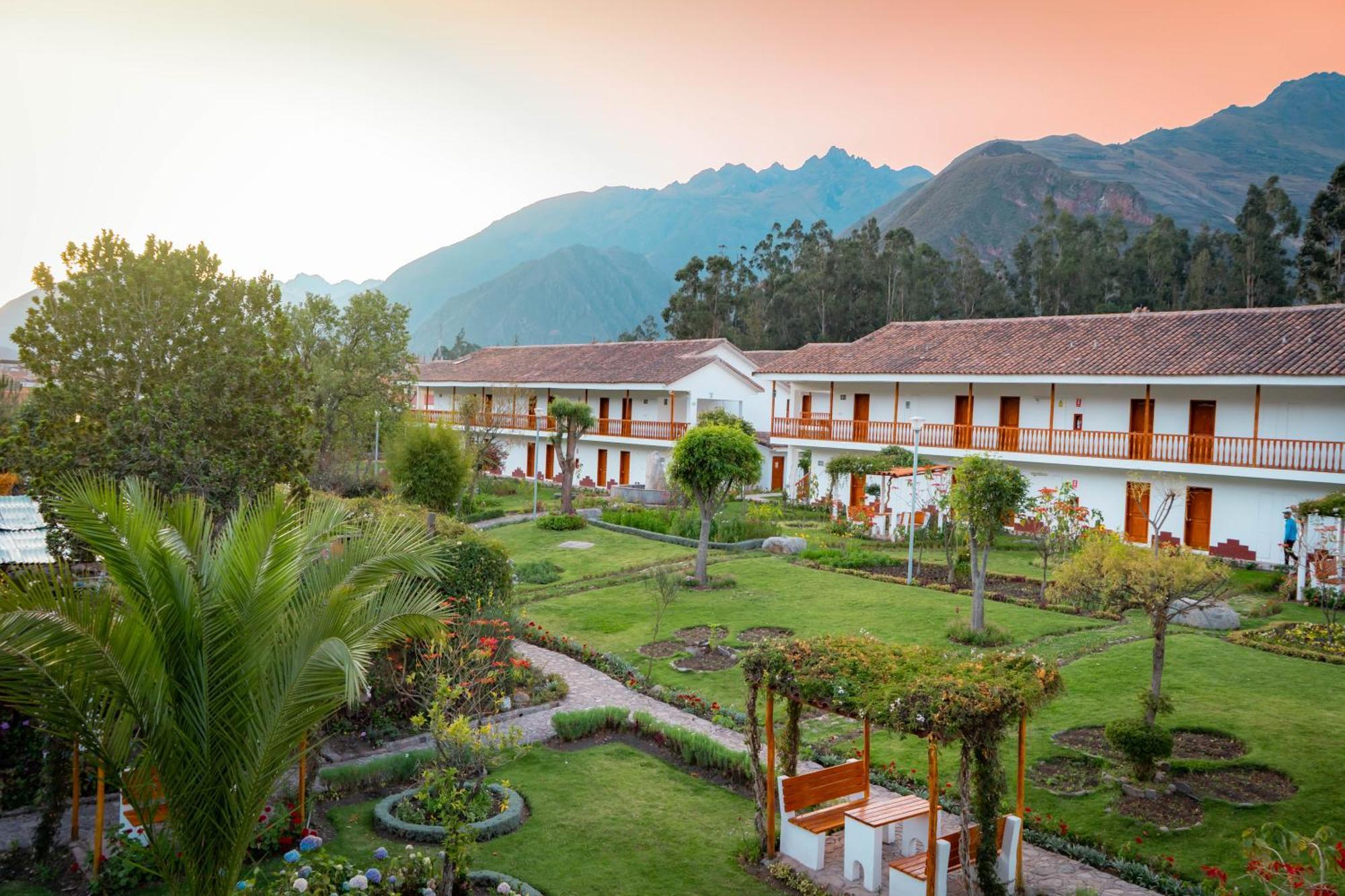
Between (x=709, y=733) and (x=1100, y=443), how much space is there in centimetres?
1878

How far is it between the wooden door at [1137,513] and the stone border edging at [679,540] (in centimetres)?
1011

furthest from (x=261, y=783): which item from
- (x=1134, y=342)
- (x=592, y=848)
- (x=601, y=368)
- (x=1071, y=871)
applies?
(x=601, y=368)

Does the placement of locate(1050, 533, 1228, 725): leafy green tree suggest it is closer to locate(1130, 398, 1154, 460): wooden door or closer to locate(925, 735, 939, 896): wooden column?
locate(925, 735, 939, 896): wooden column

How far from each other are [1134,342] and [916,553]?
32.4ft

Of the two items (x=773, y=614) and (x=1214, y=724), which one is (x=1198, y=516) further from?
(x=1214, y=724)

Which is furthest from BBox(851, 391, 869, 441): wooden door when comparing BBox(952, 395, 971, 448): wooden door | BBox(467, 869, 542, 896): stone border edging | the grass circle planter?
BBox(467, 869, 542, 896): stone border edging

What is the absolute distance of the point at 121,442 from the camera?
10.6m

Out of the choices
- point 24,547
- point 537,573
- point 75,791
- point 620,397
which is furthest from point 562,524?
point 75,791

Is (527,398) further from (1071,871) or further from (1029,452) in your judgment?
(1071,871)

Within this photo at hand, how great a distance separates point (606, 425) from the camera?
39281mm

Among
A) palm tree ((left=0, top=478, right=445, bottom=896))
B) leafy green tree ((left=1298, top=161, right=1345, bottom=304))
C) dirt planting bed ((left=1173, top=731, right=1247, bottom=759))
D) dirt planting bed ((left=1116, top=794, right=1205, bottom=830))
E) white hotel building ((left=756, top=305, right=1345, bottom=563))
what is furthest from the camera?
leafy green tree ((left=1298, top=161, right=1345, bottom=304))

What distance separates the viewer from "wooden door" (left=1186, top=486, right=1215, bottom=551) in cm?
2388

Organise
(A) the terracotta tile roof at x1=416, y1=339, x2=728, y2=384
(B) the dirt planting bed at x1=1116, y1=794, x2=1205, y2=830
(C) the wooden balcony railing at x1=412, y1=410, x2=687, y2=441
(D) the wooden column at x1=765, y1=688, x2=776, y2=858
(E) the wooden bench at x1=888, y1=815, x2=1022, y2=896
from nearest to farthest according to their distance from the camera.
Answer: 1. (E) the wooden bench at x1=888, y1=815, x2=1022, y2=896
2. (D) the wooden column at x1=765, y1=688, x2=776, y2=858
3. (B) the dirt planting bed at x1=1116, y1=794, x2=1205, y2=830
4. (C) the wooden balcony railing at x1=412, y1=410, x2=687, y2=441
5. (A) the terracotta tile roof at x1=416, y1=339, x2=728, y2=384

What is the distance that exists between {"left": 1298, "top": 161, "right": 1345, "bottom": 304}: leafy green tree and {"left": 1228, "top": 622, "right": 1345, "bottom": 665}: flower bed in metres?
37.2
